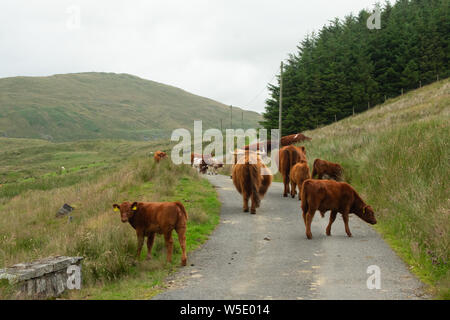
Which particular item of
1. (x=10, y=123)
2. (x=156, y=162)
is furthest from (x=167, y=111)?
(x=156, y=162)

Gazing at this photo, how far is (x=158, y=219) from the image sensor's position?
8.44m

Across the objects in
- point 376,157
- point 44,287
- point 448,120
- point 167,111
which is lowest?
point 44,287

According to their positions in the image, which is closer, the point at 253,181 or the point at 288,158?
the point at 253,181

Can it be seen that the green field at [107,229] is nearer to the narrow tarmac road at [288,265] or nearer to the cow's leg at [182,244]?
the cow's leg at [182,244]

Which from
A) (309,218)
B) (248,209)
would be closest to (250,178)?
(248,209)

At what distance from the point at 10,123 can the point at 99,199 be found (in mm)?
135545

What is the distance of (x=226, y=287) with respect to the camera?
6.64 m

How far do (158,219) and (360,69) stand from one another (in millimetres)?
50149

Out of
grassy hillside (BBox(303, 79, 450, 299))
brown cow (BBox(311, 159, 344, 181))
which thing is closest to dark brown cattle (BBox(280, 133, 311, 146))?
grassy hillside (BBox(303, 79, 450, 299))

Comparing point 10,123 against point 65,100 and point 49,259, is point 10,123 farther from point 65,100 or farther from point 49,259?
point 49,259

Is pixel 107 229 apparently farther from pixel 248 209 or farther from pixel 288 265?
pixel 248 209

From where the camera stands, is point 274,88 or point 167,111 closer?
point 274,88

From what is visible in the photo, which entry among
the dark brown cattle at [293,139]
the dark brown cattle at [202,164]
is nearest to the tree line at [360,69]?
the dark brown cattle at [293,139]

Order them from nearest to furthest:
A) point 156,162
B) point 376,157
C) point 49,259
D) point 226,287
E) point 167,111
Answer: point 226,287
point 49,259
point 376,157
point 156,162
point 167,111
